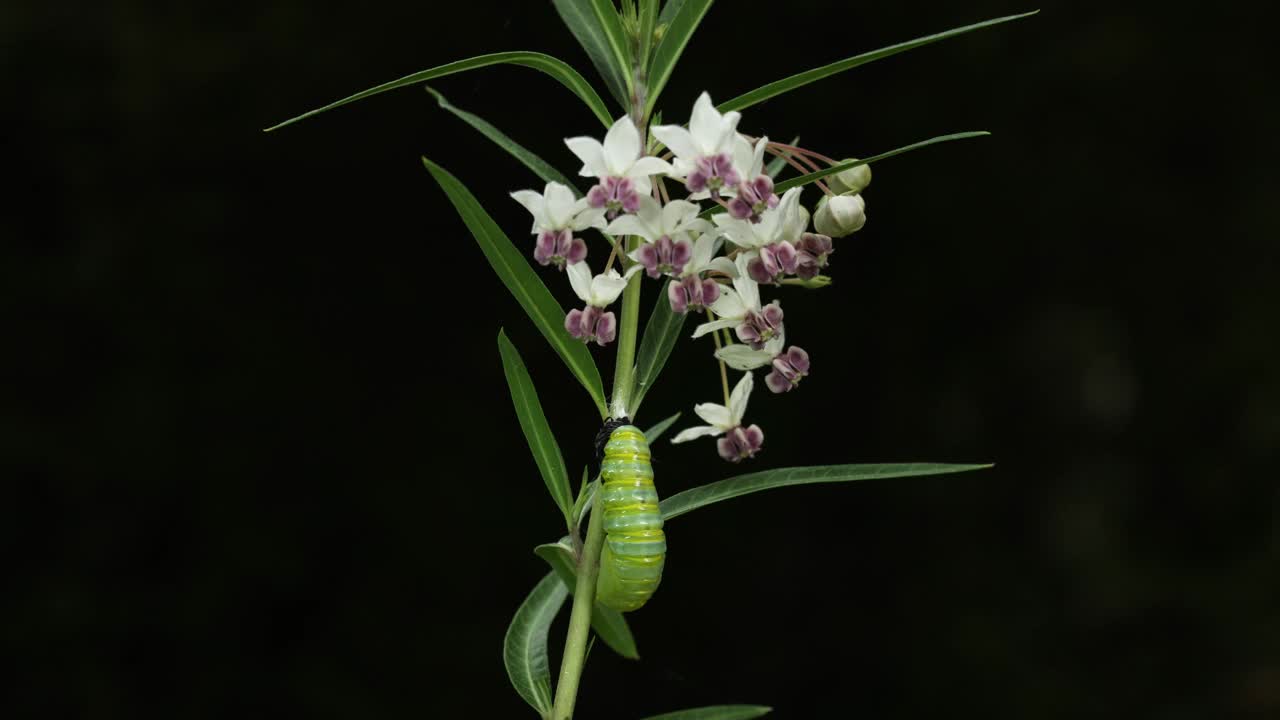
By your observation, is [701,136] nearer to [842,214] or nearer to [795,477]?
[842,214]

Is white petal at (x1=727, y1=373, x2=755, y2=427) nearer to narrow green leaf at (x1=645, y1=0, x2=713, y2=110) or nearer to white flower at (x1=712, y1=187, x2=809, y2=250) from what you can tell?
white flower at (x1=712, y1=187, x2=809, y2=250)

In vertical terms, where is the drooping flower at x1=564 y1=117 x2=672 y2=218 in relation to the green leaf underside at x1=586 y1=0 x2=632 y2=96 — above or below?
below

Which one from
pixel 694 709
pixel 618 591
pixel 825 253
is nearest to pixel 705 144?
pixel 825 253

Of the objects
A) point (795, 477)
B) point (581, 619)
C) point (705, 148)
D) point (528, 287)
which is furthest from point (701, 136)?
point (581, 619)

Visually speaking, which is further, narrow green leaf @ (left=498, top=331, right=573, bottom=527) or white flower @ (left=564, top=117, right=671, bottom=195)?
narrow green leaf @ (left=498, top=331, right=573, bottom=527)

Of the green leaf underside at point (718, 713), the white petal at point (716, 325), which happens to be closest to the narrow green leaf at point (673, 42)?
the white petal at point (716, 325)

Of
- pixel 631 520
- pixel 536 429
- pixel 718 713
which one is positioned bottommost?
pixel 718 713

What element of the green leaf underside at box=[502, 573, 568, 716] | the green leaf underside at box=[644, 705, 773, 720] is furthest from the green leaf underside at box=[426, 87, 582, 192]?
the green leaf underside at box=[644, 705, 773, 720]

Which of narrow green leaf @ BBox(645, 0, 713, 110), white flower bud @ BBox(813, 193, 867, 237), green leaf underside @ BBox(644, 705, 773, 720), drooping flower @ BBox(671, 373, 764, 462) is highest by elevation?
narrow green leaf @ BBox(645, 0, 713, 110)
